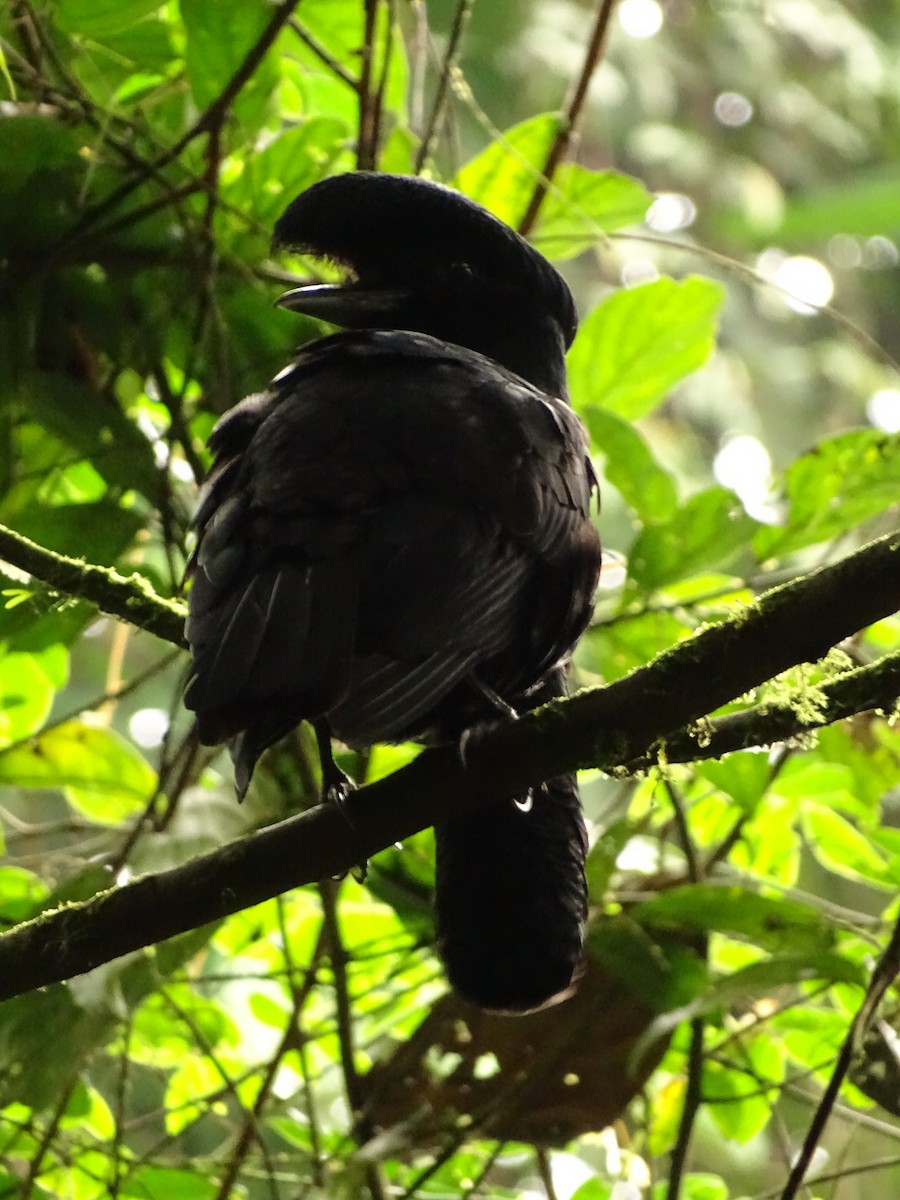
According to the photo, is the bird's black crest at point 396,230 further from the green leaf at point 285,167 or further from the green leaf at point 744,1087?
the green leaf at point 744,1087

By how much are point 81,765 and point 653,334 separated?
1008 millimetres

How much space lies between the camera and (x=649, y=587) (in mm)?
1849

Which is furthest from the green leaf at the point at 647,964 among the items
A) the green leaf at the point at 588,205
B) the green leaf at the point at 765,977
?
the green leaf at the point at 588,205

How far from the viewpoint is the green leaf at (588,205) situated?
7.01 ft

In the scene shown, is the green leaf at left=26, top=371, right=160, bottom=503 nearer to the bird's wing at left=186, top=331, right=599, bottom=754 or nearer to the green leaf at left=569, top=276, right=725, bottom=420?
the bird's wing at left=186, top=331, right=599, bottom=754

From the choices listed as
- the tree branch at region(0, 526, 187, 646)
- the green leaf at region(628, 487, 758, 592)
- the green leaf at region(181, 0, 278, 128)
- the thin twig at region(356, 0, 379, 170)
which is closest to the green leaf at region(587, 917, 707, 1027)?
the green leaf at region(628, 487, 758, 592)

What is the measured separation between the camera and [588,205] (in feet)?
7.07

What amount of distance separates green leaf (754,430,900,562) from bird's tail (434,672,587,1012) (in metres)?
0.56

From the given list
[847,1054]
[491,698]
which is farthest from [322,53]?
[847,1054]

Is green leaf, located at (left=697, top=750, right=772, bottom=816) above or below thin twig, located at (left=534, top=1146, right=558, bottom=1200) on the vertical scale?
above

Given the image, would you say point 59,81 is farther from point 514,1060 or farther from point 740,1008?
point 740,1008

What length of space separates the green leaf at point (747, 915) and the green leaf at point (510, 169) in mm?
1043

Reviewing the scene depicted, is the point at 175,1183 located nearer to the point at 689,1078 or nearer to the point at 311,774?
the point at 311,774

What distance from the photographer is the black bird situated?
1.10m
